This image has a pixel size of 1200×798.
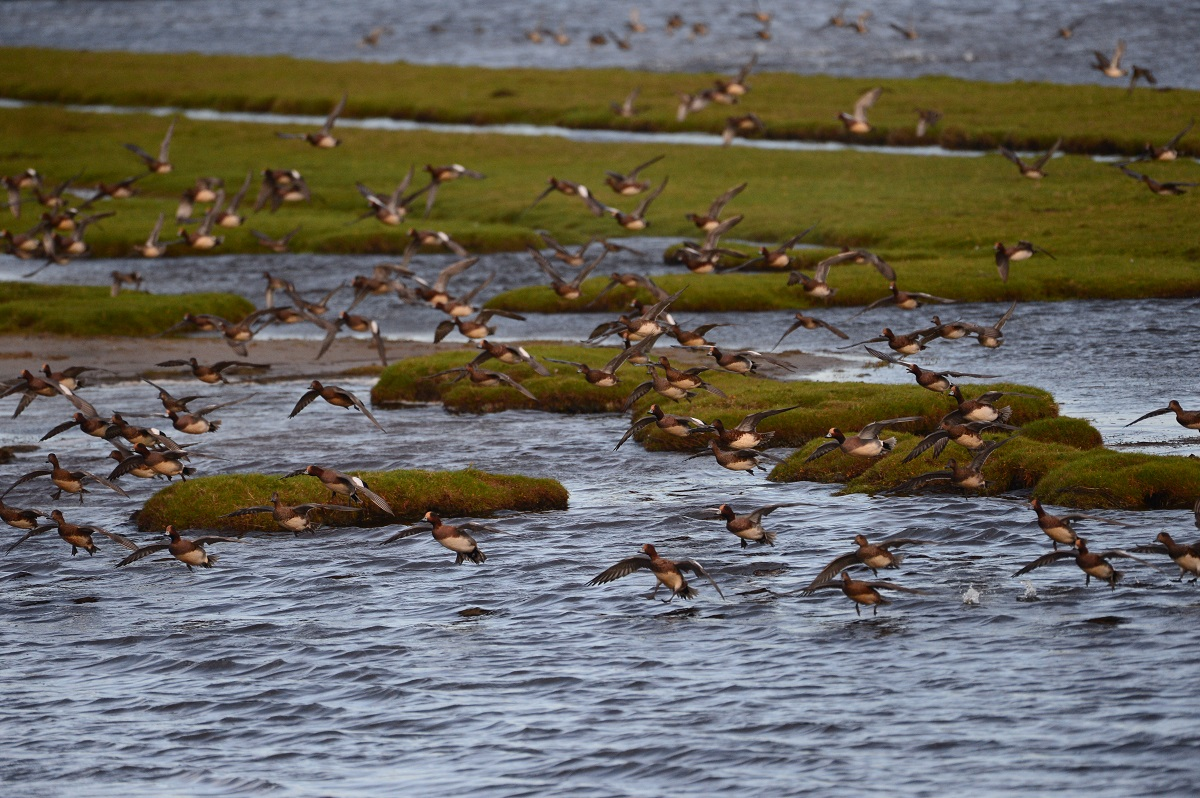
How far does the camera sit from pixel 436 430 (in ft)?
114

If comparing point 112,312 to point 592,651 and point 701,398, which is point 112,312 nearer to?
point 701,398

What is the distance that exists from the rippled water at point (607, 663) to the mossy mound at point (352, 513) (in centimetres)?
62

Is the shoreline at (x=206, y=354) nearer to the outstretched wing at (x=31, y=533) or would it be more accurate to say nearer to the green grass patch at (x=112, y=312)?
the green grass patch at (x=112, y=312)

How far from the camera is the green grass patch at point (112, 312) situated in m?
48.6

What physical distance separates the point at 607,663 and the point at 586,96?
83.6 m

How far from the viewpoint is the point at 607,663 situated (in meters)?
19.8

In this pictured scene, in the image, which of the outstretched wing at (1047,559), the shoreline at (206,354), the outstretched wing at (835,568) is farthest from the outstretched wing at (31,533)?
the shoreline at (206,354)

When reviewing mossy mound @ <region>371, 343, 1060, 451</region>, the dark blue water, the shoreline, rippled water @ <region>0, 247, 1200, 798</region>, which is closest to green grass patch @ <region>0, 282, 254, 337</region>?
the shoreline

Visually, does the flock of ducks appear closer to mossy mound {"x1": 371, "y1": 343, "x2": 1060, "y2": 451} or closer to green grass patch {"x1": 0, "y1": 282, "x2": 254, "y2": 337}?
mossy mound {"x1": 371, "y1": 343, "x2": 1060, "y2": 451}

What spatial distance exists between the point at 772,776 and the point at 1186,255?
37020 millimetres

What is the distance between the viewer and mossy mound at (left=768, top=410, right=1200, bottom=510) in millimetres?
24391

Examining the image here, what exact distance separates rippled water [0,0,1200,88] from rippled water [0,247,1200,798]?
72.3 meters

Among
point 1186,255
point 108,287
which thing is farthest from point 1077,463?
point 108,287

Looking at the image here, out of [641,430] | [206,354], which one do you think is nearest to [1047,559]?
[641,430]
